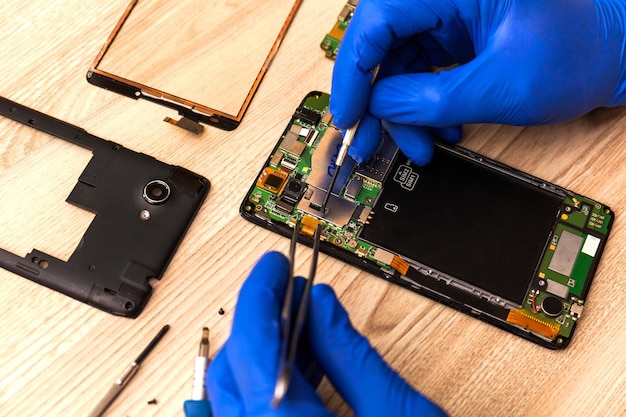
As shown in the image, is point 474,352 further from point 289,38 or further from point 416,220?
point 289,38

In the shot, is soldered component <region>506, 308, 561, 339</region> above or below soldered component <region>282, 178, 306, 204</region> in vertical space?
below

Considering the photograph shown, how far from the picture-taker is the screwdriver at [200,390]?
179 centimetres

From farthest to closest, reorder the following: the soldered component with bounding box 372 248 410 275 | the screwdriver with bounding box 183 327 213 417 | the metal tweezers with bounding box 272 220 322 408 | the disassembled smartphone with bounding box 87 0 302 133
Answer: the disassembled smartphone with bounding box 87 0 302 133
the soldered component with bounding box 372 248 410 275
the screwdriver with bounding box 183 327 213 417
the metal tweezers with bounding box 272 220 322 408

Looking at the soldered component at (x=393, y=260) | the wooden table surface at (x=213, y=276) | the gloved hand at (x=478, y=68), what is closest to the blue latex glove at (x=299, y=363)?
the wooden table surface at (x=213, y=276)

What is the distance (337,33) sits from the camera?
236 centimetres

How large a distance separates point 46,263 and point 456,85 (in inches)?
54.2

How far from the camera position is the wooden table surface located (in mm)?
1907

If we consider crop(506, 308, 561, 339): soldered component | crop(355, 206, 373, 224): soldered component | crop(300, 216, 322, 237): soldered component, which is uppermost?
crop(355, 206, 373, 224): soldered component

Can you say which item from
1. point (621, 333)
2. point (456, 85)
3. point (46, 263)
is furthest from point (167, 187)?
point (621, 333)

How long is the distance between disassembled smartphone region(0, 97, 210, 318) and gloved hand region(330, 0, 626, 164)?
61 cm

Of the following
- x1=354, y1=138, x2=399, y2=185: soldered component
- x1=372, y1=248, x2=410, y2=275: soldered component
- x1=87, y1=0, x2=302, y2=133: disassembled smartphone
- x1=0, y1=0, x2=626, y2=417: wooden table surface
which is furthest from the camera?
x1=87, y1=0, x2=302, y2=133: disassembled smartphone

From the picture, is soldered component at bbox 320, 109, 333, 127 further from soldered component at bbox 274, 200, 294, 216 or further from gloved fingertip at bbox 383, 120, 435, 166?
soldered component at bbox 274, 200, 294, 216

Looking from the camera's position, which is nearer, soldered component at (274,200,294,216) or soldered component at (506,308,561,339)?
soldered component at (506,308,561,339)

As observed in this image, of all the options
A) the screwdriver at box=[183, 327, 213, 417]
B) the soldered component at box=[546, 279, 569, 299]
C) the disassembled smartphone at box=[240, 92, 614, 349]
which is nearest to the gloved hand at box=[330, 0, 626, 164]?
the disassembled smartphone at box=[240, 92, 614, 349]
